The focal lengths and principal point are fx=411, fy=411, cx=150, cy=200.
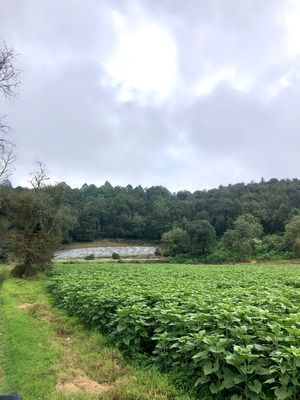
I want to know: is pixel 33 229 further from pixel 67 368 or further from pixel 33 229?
pixel 67 368

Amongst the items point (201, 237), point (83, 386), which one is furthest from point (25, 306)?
point (201, 237)

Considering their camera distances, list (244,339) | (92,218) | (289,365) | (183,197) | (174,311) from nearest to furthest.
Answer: (289,365) < (244,339) < (174,311) < (92,218) < (183,197)

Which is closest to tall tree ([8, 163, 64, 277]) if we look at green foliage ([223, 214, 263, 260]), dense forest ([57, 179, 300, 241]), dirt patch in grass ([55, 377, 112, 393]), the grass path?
the grass path

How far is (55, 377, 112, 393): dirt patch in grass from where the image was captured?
6.50 metres

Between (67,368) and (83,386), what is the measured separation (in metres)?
1.02

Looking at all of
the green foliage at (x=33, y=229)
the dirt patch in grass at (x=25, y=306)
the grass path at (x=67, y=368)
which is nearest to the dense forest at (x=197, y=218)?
the green foliage at (x=33, y=229)

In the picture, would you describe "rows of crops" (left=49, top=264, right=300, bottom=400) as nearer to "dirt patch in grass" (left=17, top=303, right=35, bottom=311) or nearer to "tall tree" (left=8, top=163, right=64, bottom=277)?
"dirt patch in grass" (left=17, top=303, right=35, bottom=311)

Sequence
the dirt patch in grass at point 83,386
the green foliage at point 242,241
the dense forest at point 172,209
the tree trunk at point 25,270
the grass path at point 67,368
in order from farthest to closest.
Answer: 1. the dense forest at point 172,209
2. the green foliage at point 242,241
3. the tree trunk at point 25,270
4. the dirt patch in grass at point 83,386
5. the grass path at point 67,368

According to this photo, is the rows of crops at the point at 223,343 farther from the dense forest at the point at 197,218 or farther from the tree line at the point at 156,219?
the dense forest at the point at 197,218

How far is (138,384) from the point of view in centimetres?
623

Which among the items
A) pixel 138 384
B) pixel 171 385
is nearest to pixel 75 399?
pixel 138 384

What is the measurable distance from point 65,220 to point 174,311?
117 ft

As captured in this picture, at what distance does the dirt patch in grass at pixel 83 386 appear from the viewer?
256 inches

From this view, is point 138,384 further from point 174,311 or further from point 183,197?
point 183,197
